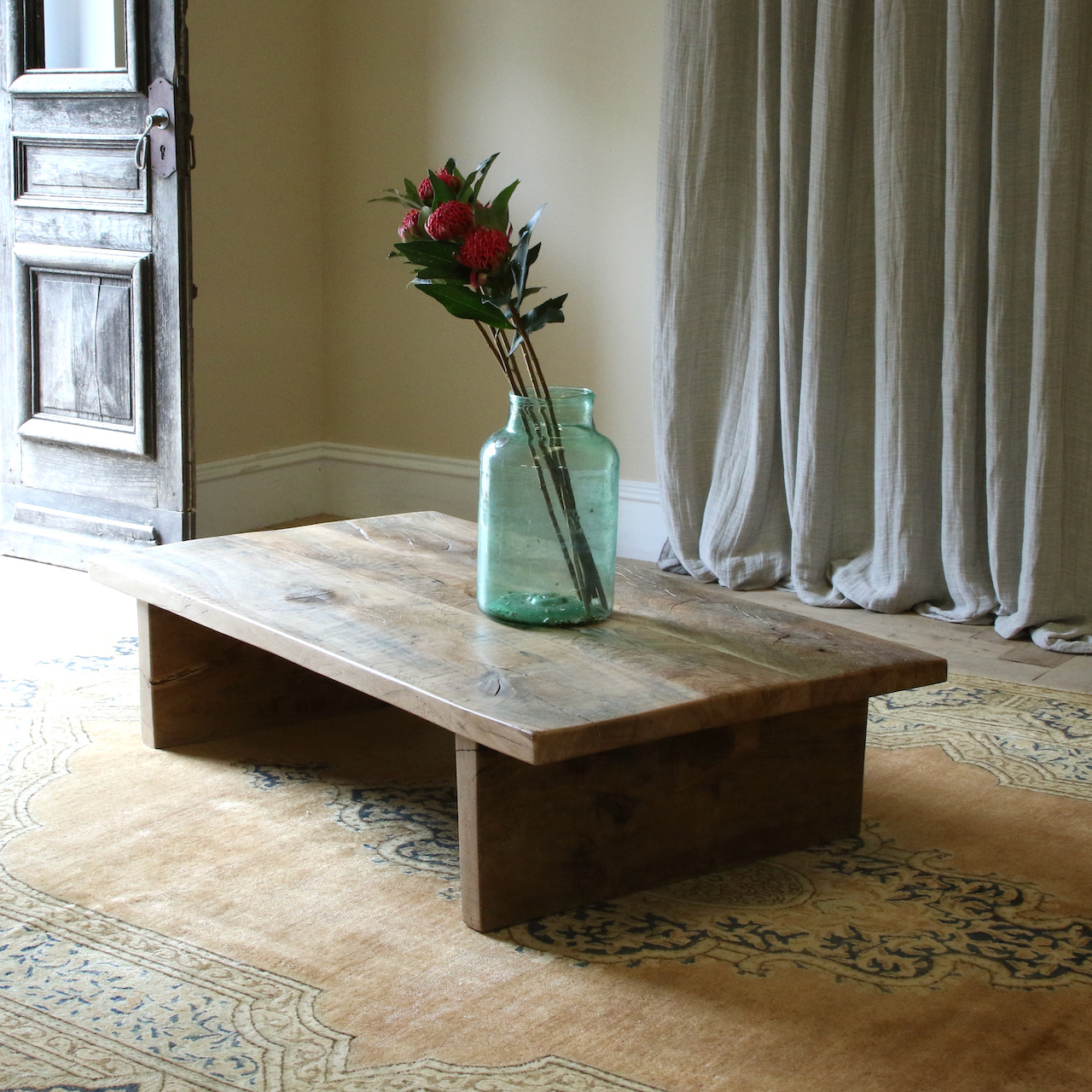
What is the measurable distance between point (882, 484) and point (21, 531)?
2193mm

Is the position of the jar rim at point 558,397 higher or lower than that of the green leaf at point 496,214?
lower

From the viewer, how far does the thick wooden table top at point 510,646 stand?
140 cm

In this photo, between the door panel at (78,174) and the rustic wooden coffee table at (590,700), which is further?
the door panel at (78,174)

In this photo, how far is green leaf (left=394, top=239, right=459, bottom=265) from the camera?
1604mm

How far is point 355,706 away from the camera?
7.40ft

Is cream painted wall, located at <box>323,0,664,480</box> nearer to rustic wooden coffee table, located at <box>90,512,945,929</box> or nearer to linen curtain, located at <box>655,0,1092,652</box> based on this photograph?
linen curtain, located at <box>655,0,1092,652</box>

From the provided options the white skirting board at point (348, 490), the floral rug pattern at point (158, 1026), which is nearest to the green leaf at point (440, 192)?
the floral rug pattern at point (158, 1026)

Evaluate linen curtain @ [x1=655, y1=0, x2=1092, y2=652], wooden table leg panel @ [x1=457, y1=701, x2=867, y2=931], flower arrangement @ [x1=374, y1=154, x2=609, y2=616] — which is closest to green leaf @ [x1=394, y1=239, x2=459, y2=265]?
flower arrangement @ [x1=374, y1=154, x2=609, y2=616]

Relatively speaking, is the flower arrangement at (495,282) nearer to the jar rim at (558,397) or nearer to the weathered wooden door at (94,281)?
A: the jar rim at (558,397)

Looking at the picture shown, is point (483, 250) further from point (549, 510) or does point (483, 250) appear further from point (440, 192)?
point (549, 510)

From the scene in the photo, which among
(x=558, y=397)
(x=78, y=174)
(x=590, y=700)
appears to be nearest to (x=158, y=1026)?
(x=590, y=700)

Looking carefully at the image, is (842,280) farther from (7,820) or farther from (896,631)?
(7,820)

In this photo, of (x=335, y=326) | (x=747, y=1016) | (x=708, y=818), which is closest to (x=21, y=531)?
(x=335, y=326)

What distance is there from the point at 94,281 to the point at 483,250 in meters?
2.05
